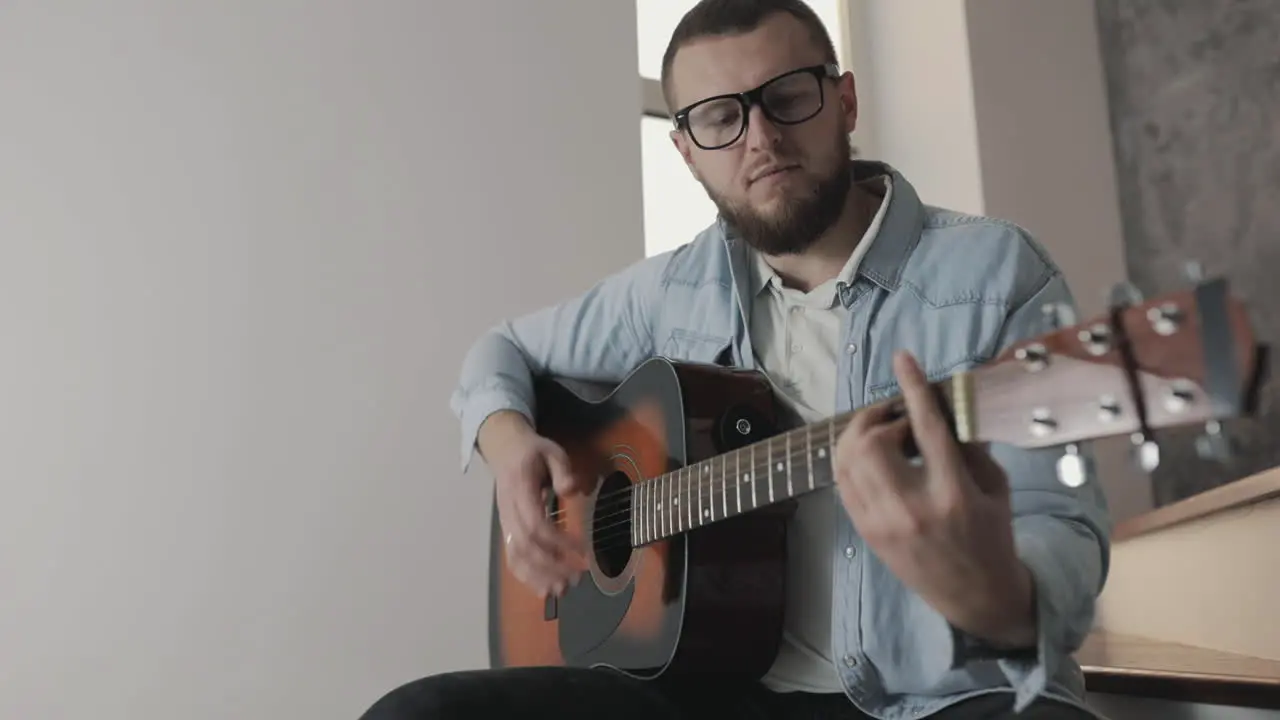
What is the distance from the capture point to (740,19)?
114cm

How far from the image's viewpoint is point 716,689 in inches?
39.3

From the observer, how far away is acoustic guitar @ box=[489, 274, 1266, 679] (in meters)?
0.57

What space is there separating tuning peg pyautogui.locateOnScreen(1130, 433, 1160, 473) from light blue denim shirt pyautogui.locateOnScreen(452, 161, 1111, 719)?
17 centimetres

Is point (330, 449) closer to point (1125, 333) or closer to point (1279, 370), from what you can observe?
point (1125, 333)

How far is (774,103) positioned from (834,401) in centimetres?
32

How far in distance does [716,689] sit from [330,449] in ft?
2.37

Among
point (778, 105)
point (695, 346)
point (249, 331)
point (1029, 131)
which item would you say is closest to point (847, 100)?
point (778, 105)

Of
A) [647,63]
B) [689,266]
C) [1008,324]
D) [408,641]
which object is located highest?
[647,63]

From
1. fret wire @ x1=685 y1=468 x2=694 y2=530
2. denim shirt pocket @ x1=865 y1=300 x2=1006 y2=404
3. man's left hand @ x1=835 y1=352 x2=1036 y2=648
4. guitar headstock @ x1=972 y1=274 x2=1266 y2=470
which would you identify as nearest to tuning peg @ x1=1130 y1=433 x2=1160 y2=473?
guitar headstock @ x1=972 y1=274 x2=1266 y2=470

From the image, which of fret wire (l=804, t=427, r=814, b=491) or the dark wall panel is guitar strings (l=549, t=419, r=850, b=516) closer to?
fret wire (l=804, t=427, r=814, b=491)

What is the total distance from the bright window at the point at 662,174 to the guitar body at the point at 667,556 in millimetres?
865

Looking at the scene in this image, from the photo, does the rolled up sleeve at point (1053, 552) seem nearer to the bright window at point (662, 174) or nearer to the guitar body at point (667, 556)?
the guitar body at point (667, 556)

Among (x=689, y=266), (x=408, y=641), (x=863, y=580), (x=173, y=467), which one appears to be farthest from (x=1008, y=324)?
(x=173, y=467)

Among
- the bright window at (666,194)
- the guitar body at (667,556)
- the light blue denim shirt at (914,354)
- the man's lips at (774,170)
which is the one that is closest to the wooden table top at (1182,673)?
the light blue denim shirt at (914,354)
